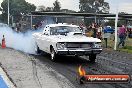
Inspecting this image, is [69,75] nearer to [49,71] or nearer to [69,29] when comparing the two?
[49,71]

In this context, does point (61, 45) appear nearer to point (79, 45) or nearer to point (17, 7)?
point (79, 45)

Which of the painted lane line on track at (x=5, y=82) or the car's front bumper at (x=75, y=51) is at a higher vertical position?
the car's front bumper at (x=75, y=51)

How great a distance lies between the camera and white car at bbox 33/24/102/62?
1521 centimetres

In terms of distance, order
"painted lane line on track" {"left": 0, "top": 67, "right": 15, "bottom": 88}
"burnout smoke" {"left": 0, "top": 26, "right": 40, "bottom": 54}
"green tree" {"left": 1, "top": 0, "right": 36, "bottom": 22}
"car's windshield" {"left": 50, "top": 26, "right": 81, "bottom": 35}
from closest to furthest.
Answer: "painted lane line on track" {"left": 0, "top": 67, "right": 15, "bottom": 88} < "car's windshield" {"left": 50, "top": 26, "right": 81, "bottom": 35} < "burnout smoke" {"left": 0, "top": 26, "right": 40, "bottom": 54} < "green tree" {"left": 1, "top": 0, "right": 36, "bottom": 22}

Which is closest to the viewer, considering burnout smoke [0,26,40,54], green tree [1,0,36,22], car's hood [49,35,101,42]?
car's hood [49,35,101,42]

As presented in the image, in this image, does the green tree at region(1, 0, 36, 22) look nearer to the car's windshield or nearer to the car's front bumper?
the car's windshield

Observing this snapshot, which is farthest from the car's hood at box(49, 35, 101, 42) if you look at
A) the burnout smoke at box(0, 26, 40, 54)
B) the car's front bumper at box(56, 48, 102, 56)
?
the burnout smoke at box(0, 26, 40, 54)

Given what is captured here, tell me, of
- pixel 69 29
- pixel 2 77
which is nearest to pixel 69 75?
pixel 2 77

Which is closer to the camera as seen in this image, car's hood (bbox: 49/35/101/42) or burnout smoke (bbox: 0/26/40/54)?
car's hood (bbox: 49/35/101/42)

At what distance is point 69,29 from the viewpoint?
17.0m

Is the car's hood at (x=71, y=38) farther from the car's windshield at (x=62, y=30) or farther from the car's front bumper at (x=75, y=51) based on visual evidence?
the car's windshield at (x=62, y=30)

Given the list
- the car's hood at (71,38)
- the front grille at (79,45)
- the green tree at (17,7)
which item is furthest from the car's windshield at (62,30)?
the green tree at (17,7)

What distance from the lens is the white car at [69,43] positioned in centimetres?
1521

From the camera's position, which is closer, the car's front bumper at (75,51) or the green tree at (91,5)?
the car's front bumper at (75,51)
